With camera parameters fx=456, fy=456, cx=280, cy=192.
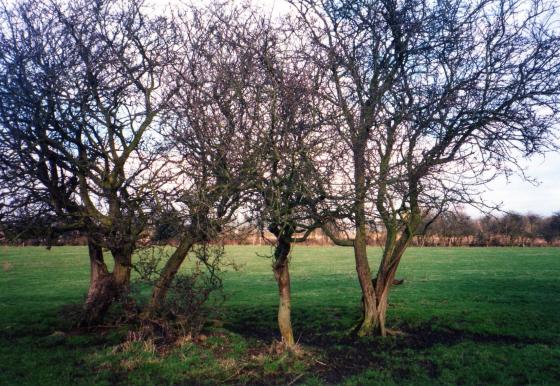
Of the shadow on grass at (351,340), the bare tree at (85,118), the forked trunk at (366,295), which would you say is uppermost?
the bare tree at (85,118)

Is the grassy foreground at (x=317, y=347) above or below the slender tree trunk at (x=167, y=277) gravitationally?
below

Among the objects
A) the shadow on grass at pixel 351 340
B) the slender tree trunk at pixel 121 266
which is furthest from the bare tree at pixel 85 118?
the shadow on grass at pixel 351 340

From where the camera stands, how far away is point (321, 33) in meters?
11.6

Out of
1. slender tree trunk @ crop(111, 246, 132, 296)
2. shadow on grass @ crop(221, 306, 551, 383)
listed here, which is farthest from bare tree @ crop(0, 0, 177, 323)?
shadow on grass @ crop(221, 306, 551, 383)

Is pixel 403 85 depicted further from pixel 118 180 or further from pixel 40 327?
pixel 40 327

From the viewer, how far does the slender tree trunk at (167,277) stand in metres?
11.2

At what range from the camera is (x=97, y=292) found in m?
12.4

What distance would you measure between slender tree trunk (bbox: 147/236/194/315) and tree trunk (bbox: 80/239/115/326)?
170cm

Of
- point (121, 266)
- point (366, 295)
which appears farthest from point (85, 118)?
point (366, 295)

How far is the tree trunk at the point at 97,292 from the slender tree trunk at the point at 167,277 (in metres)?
1.70

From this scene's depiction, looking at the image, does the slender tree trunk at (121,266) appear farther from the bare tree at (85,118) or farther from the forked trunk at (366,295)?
the forked trunk at (366,295)

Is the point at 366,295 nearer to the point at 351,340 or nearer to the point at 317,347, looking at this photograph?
the point at 351,340

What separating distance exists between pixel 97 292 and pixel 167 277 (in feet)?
7.64

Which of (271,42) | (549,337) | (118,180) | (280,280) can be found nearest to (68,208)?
(118,180)
